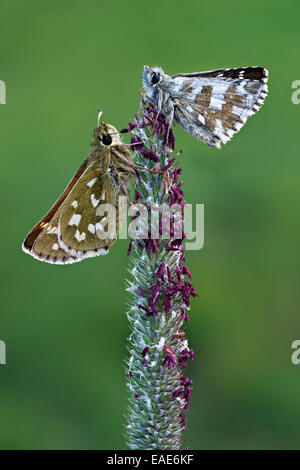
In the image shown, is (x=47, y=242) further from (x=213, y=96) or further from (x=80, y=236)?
(x=213, y=96)

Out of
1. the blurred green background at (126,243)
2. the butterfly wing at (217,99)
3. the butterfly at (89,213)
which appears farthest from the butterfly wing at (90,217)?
the blurred green background at (126,243)

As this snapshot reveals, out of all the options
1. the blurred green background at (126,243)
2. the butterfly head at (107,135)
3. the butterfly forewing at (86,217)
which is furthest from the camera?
the blurred green background at (126,243)

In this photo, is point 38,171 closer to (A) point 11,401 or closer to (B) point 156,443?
(A) point 11,401

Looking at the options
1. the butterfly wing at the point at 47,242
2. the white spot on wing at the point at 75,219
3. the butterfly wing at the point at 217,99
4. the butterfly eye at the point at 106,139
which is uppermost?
the butterfly wing at the point at 217,99

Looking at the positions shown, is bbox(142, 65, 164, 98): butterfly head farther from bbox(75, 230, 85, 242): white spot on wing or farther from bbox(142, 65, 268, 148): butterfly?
bbox(75, 230, 85, 242): white spot on wing

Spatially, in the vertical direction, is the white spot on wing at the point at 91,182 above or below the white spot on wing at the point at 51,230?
above

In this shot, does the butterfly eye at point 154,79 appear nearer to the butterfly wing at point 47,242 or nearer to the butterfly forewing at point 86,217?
the butterfly forewing at point 86,217
